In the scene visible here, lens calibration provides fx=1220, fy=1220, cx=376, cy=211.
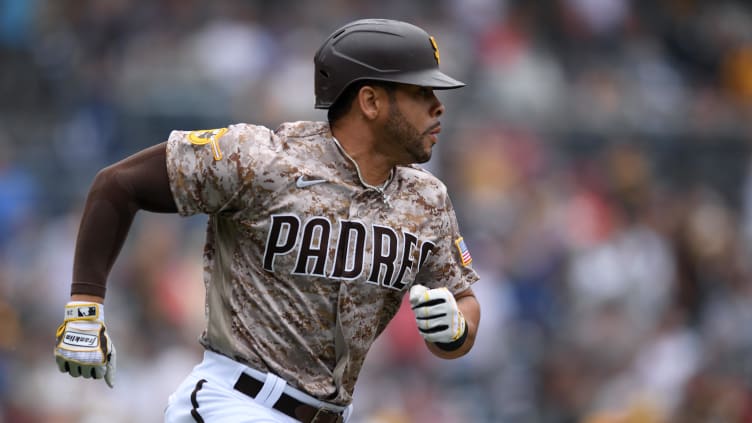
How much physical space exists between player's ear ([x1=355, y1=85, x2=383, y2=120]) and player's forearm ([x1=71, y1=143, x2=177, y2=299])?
680 millimetres

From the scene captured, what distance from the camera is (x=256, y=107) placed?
10.6 metres

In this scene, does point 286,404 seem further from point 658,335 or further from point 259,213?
point 658,335

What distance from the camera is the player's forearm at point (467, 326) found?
13.8 feet

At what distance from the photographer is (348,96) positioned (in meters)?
4.19

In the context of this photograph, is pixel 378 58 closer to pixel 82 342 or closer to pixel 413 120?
pixel 413 120

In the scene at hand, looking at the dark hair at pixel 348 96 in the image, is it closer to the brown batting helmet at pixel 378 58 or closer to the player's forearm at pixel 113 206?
the brown batting helmet at pixel 378 58

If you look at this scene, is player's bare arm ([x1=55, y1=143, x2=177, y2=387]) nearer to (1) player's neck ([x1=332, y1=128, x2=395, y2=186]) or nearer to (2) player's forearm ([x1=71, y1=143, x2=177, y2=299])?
(2) player's forearm ([x1=71, y1=143, x2=177, y2=299])

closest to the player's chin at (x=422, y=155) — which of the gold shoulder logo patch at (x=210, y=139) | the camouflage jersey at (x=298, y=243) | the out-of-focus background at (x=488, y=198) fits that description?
the camouflage jersey at (x=298, y=243)

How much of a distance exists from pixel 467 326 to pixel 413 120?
733mm

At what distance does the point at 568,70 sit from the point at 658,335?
4.43 m

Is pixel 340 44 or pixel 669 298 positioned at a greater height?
pixel 340 44

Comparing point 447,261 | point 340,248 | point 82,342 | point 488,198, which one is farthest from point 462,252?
point 488,198

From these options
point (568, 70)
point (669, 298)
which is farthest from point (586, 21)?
point (669, 298)

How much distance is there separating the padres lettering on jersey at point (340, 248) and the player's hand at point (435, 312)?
167 mm
